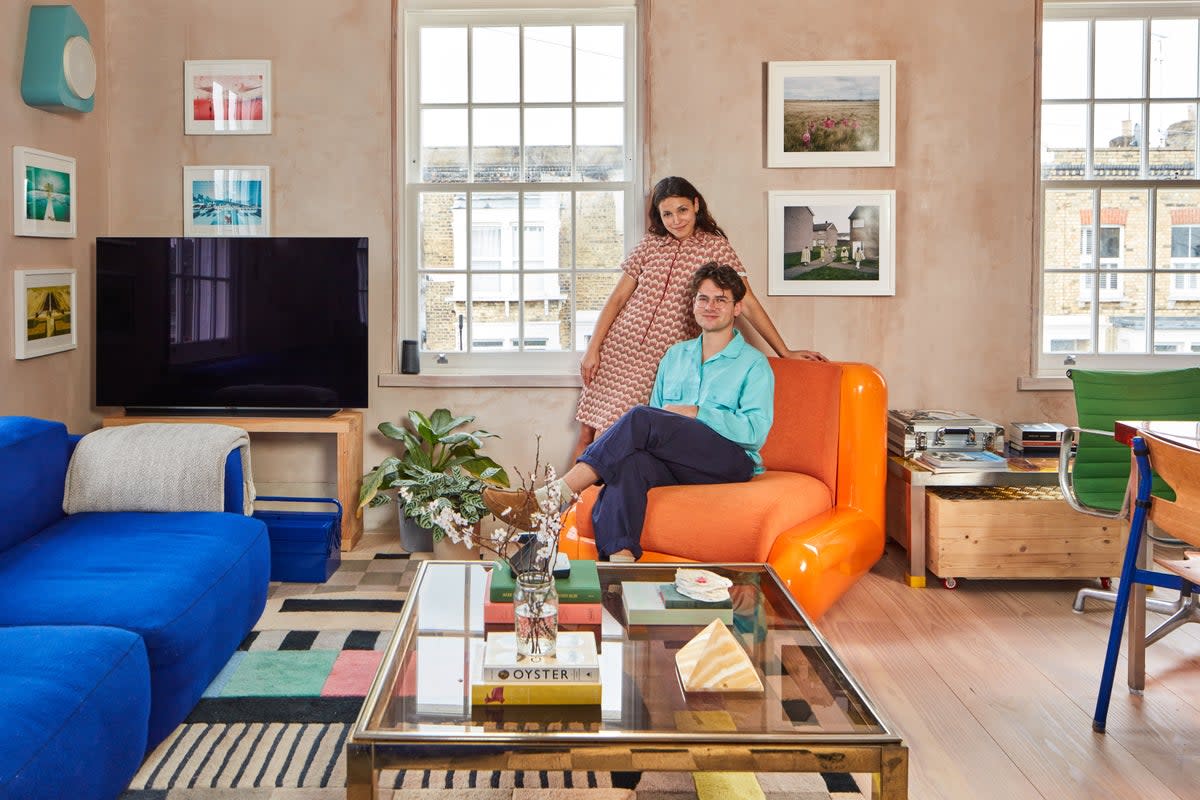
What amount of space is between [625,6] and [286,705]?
3559 mm

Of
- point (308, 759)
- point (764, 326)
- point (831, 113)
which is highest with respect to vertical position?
point (831, 113)

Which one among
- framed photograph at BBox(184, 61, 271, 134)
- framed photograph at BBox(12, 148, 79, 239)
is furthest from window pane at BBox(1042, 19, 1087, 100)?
framed photograph at BBox(12, 148, 79, 239)

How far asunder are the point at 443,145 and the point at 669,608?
321 centimetres

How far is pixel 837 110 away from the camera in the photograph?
16.3ft

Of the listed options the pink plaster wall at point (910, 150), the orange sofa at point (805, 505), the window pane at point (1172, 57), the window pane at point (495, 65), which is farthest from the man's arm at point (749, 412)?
the window pane at point (1172, 57)

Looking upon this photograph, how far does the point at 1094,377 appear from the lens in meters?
4.01

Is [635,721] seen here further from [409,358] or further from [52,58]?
[52,58]

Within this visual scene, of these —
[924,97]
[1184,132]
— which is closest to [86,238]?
[924,97]

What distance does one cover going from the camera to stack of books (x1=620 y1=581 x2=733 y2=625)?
8.50ft

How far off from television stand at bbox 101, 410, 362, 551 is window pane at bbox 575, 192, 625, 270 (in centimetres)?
134

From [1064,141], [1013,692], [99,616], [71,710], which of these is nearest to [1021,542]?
[1013,692]

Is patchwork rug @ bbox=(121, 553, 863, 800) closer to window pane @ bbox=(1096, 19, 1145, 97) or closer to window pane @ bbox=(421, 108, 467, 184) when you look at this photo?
window pane @ bbox=(421, 108, 467, 184)

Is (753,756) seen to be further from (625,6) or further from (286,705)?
(625,6)

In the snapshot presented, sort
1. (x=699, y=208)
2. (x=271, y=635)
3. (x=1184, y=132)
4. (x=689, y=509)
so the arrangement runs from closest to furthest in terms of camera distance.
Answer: (x=271, y=635), (x=689, y=509), (x=699, y=208), (x=1184, y=132)
